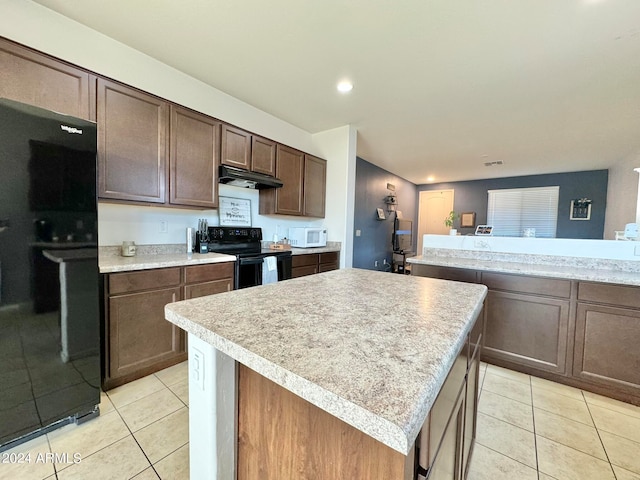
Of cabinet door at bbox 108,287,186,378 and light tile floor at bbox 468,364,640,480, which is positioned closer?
light tile floor at bbox 468,364,640,480

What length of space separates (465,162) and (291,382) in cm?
582

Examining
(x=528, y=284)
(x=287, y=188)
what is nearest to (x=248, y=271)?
(x=287, y=188)

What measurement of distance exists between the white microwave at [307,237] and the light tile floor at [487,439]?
81.0 inches

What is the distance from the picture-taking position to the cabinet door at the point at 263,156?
2.98 meters

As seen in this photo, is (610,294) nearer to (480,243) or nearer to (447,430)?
(480,243)

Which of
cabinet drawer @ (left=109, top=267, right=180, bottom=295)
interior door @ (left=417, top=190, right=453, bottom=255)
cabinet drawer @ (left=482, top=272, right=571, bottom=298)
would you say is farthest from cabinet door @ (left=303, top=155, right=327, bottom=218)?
interior door @ (left=417, top=190, right=453, bottom=255)

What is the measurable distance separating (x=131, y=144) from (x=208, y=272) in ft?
3.85

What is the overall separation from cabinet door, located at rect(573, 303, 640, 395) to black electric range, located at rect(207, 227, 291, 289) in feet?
8.54

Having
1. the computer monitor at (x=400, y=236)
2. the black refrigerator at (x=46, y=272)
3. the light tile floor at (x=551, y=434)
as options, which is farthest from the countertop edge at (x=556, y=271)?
Result: the computer monitor at (x=400, y=236)

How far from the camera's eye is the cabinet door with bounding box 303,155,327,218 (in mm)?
3635

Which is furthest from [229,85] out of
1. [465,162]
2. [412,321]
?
[465,162]

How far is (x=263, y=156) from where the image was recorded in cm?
308

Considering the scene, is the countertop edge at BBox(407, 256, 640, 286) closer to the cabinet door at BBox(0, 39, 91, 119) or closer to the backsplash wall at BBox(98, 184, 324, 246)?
the backsplash wall at BBox(98, 184, 324, 246)

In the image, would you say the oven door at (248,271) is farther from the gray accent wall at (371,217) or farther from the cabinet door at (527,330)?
the gray accent wall at (371,217)
